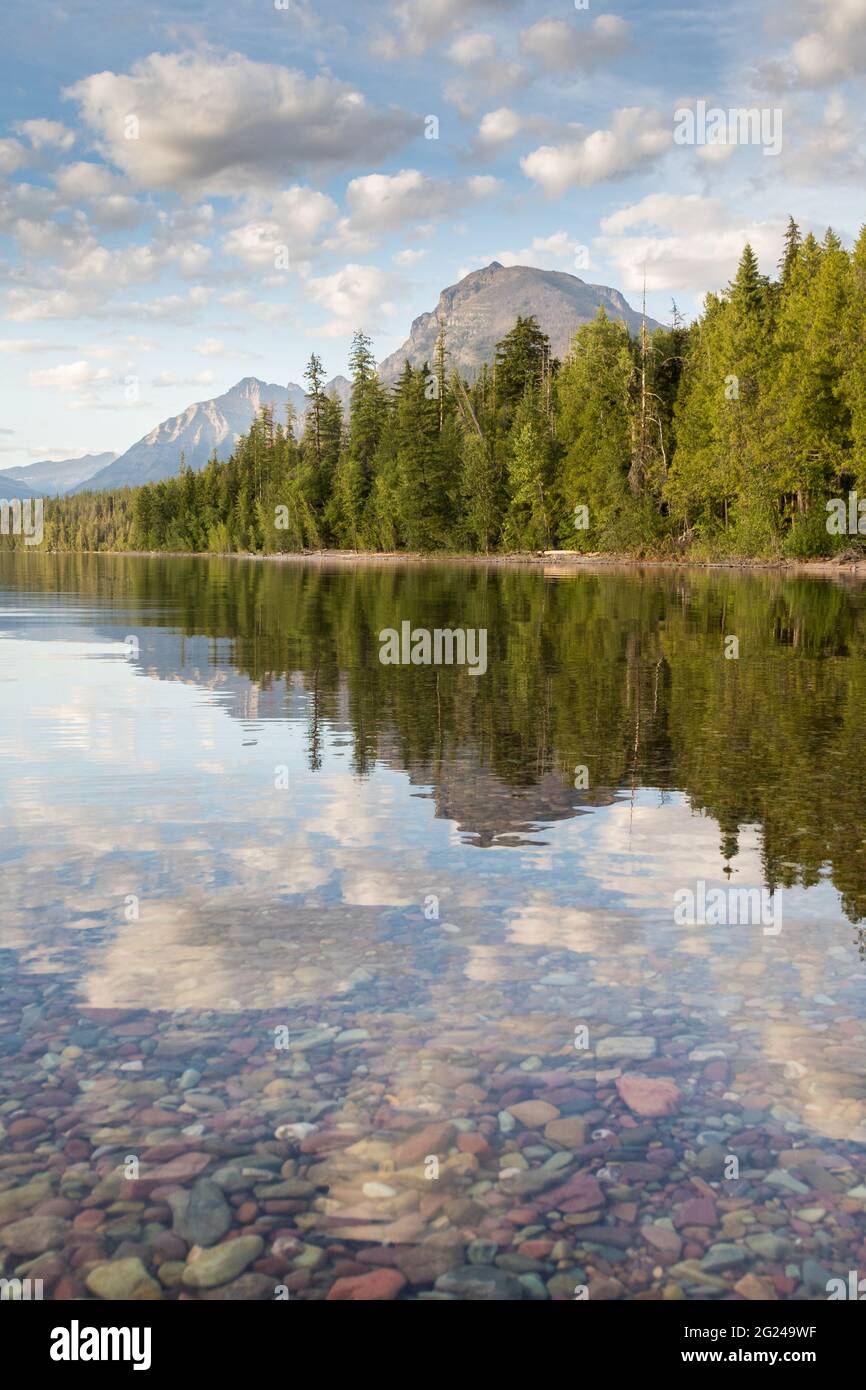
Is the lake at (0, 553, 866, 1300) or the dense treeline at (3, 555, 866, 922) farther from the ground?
the dense treeline at (3, 555, 866, 922)

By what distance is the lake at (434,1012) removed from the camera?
4.09 meters

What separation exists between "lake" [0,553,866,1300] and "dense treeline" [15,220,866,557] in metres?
58.8

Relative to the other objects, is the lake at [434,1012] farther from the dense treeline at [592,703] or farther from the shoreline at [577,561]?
the shoreline at [577,561]

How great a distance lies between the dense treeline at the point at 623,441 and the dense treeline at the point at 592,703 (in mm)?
33422

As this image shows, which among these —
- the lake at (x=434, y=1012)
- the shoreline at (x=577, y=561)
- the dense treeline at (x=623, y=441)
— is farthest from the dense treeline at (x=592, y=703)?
the dense treeline at (x=623, y=441)

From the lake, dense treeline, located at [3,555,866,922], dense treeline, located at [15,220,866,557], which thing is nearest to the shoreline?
dense treeline, located at [15,220,866,557]

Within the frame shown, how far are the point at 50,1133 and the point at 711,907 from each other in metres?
4.78

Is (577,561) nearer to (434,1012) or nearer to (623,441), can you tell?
(623,441)

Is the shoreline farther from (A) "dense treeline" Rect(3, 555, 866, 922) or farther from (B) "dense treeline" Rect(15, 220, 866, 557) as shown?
(A) "dense treeline" Rect(3, 555, 866, 922)

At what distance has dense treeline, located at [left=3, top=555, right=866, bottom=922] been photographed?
1066 cm

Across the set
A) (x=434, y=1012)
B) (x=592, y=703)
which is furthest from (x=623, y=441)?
(x=434, y=1012)

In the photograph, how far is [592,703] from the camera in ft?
56.2

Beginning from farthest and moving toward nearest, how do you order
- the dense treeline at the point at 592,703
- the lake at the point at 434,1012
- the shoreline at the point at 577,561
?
the shoreline at the point at 577,561 → the dense treeline at the point at 592,703 → the lake at the point at 434,1012
